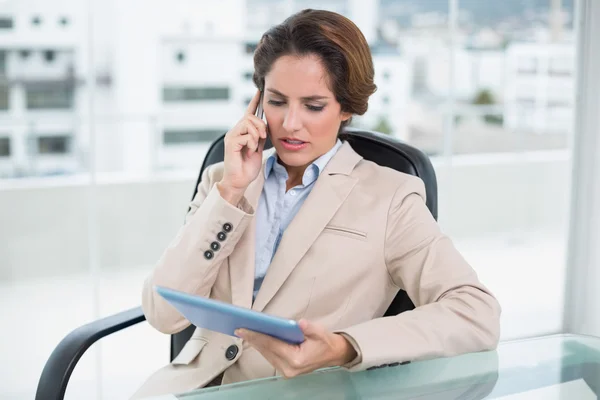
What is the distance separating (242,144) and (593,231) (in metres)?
2.45

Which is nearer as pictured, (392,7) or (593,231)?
(593,231)

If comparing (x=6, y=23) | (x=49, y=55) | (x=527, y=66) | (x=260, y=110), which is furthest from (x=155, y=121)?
(x=260, y=110)

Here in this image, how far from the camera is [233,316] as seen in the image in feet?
3.63

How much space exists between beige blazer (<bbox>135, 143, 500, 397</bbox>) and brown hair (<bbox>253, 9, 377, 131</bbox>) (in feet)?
0.62

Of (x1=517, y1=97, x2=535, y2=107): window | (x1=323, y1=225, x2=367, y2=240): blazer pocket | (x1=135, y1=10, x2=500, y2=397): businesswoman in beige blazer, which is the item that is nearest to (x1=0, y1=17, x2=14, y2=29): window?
(x1=135, y1=10, x2=500, y2=397): businesswoman in beige blazer

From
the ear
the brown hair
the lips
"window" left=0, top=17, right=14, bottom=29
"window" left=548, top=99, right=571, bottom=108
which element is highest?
"window" left=0, top=17, right=14, bottom=29

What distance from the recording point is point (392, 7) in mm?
4531

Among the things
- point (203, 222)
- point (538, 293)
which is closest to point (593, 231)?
point (538, 293)

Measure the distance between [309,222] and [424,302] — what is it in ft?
0.97

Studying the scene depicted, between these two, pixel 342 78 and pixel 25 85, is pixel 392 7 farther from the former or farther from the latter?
pixel 342 78

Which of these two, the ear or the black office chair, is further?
the ear

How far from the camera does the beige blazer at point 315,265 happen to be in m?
1.57

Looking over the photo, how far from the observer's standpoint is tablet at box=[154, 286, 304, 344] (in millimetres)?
1078

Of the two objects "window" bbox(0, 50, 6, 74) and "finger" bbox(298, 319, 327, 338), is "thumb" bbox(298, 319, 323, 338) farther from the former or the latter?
"window" bbox(0, 50, 6, 74)
